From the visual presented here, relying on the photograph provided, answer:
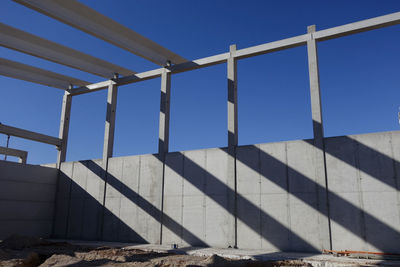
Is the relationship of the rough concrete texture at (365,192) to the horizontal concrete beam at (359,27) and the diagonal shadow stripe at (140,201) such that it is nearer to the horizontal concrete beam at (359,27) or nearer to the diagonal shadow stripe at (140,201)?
the horizontal concrete beam at (359,27)

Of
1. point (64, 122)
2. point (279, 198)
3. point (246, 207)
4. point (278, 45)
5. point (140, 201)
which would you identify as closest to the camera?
point (279, 198)

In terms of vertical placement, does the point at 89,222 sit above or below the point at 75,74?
below

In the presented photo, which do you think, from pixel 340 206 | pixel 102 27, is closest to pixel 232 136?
pixel 340 206

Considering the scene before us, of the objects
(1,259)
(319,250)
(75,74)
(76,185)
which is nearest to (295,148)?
(319,250)

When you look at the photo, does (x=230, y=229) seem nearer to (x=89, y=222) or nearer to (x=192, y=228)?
(x=192, y=228)

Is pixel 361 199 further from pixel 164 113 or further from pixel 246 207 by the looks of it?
pixel 164 113

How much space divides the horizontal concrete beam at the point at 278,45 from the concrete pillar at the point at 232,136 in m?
0.54

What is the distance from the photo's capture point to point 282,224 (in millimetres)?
13500

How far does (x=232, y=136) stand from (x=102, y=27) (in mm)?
7457

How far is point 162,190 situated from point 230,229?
3.91m

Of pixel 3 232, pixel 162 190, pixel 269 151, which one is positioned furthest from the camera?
pixel 3 232

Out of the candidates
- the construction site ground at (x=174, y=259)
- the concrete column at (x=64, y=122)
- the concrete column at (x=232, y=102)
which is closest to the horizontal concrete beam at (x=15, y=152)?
the concrete column at (x=64, y=122)

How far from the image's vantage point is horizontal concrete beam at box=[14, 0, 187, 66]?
46.2 ft

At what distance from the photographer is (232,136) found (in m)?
15.5
